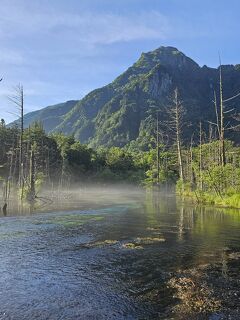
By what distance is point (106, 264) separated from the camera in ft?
53.5

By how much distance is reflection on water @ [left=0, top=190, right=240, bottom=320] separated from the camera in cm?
1138

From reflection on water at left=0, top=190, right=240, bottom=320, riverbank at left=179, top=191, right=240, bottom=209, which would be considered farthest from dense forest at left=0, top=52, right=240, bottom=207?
reflection on water at left=0, top=190, right=240, bottom=320

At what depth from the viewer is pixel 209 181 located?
4297cm

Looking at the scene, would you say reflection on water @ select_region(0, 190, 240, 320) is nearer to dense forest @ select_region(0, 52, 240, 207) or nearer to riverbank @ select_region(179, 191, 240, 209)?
riverbank @ select_region(179, 191, 240, 209)

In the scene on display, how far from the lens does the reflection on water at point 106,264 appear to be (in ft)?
37.3

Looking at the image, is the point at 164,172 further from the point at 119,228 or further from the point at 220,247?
the point at 220,247

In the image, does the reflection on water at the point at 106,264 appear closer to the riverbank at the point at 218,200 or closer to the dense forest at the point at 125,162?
the riverbank at the point at 218,200

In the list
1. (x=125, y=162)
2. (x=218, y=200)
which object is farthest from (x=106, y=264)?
(x=125, y=162)

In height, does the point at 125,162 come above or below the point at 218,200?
above

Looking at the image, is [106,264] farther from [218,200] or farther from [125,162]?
[125,162]

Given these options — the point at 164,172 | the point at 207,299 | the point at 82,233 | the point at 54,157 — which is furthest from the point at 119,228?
the point at 54,157

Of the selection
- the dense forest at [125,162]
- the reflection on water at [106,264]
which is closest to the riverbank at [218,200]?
the dense forest at [125,162]

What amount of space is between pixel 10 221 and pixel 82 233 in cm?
703

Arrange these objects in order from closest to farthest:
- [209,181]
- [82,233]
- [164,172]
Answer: [82,233] → [209,181] → [164,172]
